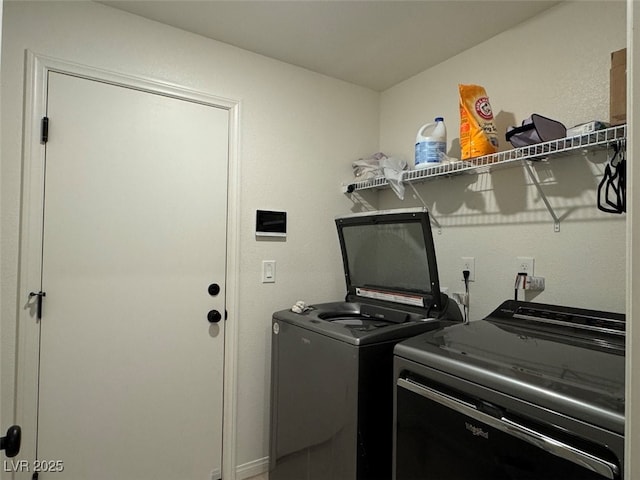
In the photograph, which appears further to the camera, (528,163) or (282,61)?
(282,61)

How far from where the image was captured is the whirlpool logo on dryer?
3.32ft

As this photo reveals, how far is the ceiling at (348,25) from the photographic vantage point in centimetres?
171

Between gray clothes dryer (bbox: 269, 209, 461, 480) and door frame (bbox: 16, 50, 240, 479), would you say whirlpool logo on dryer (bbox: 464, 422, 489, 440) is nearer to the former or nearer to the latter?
gray clothes dryer (bbox: 269, 209, 461, 480)

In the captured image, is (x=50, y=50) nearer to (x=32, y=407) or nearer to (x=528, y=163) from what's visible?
(x=32, y=407)

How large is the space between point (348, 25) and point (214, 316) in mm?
1708

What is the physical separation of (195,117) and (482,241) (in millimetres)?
1699

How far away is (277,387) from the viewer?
1.97 meters

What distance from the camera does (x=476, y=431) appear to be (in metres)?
1.03

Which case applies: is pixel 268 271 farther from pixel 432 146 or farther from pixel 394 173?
pixel 432 146

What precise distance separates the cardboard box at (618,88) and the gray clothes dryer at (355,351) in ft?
2.46

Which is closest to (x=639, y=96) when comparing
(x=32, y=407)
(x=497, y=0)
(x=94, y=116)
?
(x=497, y=0)

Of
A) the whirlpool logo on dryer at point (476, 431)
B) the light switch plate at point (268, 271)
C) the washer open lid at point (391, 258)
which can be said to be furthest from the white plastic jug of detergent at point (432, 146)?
the whirlpool logo on dryer at point (476, 431)

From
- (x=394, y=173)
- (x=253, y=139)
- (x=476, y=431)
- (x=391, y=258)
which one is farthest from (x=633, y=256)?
(x=253, y=139)

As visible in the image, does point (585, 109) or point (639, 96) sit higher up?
point (585, 109)
